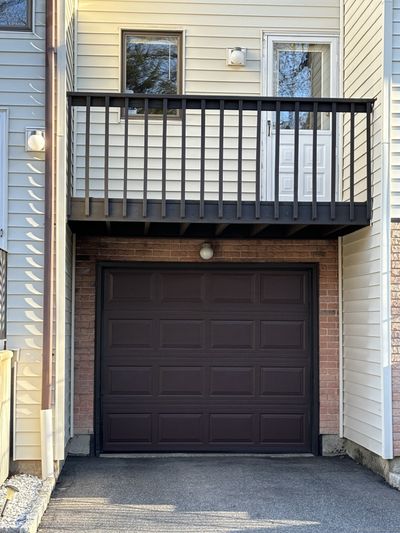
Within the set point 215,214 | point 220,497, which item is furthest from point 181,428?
point 215,214

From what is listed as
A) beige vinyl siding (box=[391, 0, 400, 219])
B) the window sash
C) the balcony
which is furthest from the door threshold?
the window sash

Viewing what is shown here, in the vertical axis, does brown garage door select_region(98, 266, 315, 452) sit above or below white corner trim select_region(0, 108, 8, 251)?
below

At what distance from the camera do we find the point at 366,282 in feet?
21.5

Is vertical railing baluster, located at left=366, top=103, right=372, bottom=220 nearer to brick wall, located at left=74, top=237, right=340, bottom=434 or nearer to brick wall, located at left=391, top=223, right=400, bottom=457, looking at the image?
brick wall, located at left=391, top=223, right=400, bottom=457

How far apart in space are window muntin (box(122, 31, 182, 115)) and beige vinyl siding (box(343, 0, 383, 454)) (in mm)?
1955

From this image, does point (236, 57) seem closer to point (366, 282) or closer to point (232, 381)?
point (366, 282)

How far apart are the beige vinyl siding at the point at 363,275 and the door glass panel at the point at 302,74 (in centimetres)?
34

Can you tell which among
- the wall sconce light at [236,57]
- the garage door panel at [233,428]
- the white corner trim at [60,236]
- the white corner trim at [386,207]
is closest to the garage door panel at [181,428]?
the garage door panel at [233,428]

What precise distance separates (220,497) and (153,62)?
4849 millimetres

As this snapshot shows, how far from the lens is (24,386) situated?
5891 mm

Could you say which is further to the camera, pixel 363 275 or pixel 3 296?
pixel 363 275

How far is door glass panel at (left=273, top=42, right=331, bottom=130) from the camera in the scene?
755 cm

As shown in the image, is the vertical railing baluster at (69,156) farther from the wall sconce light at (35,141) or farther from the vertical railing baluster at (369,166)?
the vertical railing baluster at (369,166)

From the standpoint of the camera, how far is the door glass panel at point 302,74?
7555mm
